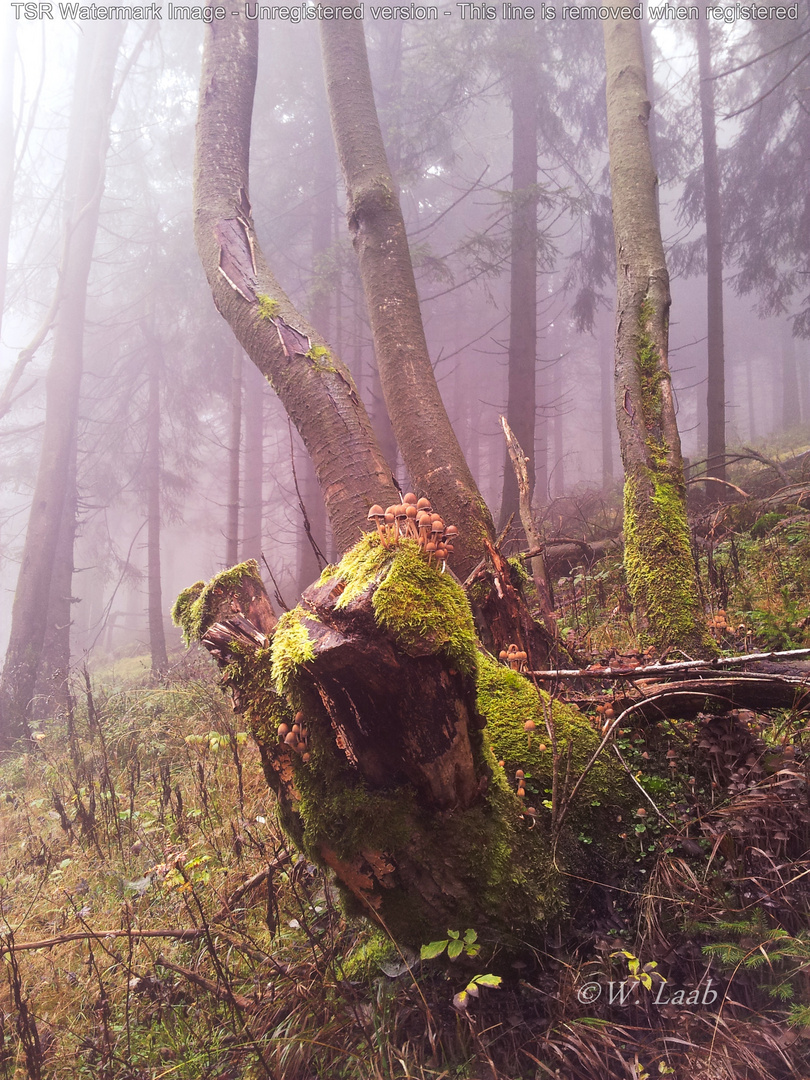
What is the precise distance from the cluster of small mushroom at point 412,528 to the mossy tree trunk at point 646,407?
1.62 meters

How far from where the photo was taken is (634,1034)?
159 cm

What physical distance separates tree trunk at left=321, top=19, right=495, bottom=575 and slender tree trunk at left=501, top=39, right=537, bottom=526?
437 centimetres

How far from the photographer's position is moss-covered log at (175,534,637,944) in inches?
62.5

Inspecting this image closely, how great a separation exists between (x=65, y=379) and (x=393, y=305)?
962 cm

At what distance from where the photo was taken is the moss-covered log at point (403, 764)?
5.21 feet

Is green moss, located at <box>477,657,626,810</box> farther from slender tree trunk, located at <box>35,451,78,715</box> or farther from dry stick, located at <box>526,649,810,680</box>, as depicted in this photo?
slender tree trunk, located at <box>35,451,78,715</box>

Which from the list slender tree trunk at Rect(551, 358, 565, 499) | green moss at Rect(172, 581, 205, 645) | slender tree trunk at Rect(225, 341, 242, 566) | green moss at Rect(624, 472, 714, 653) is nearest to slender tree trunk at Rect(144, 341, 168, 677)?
slender tree trunk at Rect(225, 341, 242, 566)

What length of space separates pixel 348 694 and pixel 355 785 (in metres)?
0.38

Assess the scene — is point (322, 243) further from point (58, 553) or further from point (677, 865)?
point (677, 865)

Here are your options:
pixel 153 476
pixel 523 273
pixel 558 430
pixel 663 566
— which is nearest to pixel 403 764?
pixel 663 566

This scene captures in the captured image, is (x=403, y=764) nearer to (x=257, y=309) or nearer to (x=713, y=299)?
(x=257, y=309)

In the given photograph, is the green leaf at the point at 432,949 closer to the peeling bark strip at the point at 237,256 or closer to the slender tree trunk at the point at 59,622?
the peeling bark strip at the point at 237,256

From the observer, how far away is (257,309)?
12.4ft

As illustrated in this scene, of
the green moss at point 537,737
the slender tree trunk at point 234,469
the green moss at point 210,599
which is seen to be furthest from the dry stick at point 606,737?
the slender tree trunk at point 234,469
